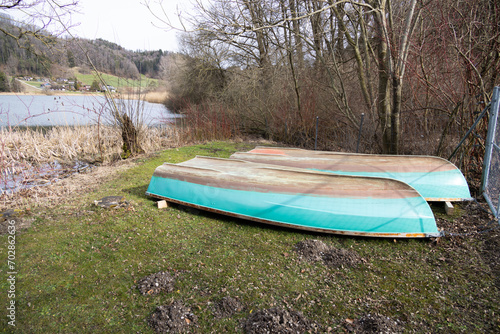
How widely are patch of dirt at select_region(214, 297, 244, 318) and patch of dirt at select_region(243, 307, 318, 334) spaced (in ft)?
0.46


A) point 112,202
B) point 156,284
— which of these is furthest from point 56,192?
point 156,284

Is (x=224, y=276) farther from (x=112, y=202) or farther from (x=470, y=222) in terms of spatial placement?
(x=470, y=222)

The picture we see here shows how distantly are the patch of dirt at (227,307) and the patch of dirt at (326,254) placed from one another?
974 mm

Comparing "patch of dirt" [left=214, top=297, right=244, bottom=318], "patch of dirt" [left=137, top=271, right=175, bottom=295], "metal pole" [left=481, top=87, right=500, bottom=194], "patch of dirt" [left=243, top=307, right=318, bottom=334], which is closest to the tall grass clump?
"patch of dirt" [left=137, top=271, right=175, bottom=295]

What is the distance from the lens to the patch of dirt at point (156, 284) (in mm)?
2399

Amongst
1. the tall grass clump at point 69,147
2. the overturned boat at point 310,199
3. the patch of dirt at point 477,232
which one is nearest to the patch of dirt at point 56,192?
the tall grass clump at point 69,147

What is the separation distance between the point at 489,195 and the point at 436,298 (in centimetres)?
237

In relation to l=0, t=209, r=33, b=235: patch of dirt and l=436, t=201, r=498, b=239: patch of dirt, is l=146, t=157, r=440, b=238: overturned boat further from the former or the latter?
l=0, t=209, r=33, b=235: patch of dirt

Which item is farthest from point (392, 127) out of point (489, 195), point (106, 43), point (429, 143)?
point (106, 43)

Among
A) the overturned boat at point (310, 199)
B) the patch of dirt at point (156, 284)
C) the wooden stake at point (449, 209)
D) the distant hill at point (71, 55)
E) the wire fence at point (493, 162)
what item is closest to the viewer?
the patch of dirt at point (156, 284)

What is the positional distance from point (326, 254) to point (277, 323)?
1.14m

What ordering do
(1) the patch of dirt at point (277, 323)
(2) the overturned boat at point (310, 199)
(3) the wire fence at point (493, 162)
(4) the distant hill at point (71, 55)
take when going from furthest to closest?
(4) the distant hill at point (71, 55) < (3) the wire fence at point (493, 162) < (2) the overturned boat at point (310, 199) < (1) the patch of dirt at point (277, 323)

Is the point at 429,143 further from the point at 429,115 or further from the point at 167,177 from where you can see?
the point at 167,177

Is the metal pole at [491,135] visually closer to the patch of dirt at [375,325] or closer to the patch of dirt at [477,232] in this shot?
the patch of dirt at [477,232]
